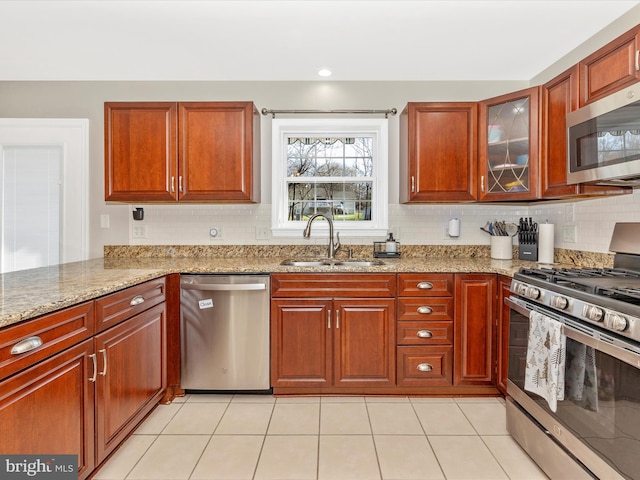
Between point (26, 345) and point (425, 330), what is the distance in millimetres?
2129

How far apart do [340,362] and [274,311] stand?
0.56 metres

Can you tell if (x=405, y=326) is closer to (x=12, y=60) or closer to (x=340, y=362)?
(x=340, y=362)

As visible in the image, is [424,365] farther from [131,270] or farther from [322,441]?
[131,270]

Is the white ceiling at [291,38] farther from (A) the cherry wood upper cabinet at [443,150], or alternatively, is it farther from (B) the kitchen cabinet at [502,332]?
(B) the kitchen cabinet at [502,332]

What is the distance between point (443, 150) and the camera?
2.87 meters

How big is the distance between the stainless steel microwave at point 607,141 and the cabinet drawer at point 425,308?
Answer: 1.03 metres

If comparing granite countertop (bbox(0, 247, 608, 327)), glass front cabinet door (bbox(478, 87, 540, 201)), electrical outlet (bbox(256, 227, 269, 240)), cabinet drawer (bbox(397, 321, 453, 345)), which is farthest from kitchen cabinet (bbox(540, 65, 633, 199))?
electrical outlet (bbox(256, 227, 269, 240))

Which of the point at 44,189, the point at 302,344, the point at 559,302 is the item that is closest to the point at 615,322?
the point at 559,302

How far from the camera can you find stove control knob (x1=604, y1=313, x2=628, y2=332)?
1.32 m

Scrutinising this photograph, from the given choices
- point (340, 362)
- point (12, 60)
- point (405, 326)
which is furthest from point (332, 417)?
point (12, 60)

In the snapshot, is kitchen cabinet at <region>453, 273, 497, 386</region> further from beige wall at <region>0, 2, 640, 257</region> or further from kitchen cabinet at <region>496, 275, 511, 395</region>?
beige wall at <region>0, 2, 640, 257</region>

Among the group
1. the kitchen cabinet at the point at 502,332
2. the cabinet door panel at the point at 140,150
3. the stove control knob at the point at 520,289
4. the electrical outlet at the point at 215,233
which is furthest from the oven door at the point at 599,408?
the cabinet door panel at the point at 140,150

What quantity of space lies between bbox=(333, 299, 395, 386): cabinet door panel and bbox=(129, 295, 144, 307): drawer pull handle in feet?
3.89

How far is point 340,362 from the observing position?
2553mm
